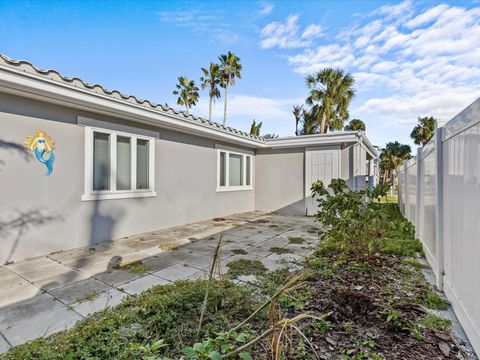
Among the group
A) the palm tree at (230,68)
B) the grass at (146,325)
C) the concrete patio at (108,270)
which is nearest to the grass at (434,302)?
the concrete patio at (108,270)

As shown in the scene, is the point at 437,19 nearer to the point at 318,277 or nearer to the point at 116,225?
the point at 318,277

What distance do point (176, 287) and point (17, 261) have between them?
3.14 m

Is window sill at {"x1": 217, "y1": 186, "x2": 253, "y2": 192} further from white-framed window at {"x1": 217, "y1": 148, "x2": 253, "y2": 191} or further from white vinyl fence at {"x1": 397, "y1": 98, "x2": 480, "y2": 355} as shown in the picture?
white vinyl fence at {"x1": 397, "y1": 98, "x2": 480, "y2": 355}

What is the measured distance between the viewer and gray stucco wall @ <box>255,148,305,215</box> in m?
9.76

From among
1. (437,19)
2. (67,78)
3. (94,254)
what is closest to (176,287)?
(94,254)

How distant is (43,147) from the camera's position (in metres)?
4.52

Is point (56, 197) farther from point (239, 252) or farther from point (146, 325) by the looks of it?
point (146, 325)

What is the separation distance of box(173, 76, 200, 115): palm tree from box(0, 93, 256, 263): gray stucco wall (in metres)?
17.4

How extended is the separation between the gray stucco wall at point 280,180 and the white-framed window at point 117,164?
A: 16.8 feet

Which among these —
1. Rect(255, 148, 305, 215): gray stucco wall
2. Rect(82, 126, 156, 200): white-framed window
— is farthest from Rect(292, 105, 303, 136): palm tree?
Rect(82, 126, 156, 200): white-framed window

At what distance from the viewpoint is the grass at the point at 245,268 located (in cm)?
358

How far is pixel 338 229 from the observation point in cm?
382

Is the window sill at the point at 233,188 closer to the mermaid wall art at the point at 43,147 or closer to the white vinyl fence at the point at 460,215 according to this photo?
the mermaid wall art at the point at 43,147

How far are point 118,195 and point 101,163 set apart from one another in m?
0.78
